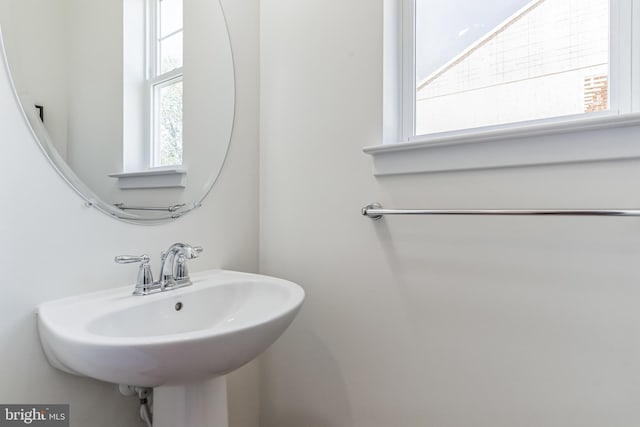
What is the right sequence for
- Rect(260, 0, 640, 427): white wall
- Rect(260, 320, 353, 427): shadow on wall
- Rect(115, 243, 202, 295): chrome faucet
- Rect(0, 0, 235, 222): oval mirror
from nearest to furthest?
1. Rect(260, 0, 640, 427): white wall
2. Rect(0, 0, 235, 222): oval mirror
3. Rect(115, 243, 202, 295): chrome faucet
4. Rect(260, 320, 353, 427): shadow on wall

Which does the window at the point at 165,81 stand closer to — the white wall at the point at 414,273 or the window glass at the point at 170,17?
the window glass at the point at 170,17

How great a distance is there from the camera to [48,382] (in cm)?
85

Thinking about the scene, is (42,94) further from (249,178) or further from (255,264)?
(255,264)

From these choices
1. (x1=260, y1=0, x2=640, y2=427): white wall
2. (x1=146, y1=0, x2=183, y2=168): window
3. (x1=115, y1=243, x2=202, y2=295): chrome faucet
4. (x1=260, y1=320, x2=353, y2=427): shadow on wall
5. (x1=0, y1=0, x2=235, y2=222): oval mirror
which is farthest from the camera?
(x1=260, y1=320, x2=353, y2=427): shadow on wall

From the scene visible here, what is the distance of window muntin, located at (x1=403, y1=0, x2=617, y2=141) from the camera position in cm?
84

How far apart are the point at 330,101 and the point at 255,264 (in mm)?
694

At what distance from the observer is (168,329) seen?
936 mm

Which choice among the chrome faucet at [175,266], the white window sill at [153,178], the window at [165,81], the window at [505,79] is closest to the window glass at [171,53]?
the window at [165,81]

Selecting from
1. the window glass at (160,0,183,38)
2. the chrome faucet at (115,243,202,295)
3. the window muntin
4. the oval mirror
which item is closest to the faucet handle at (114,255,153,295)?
the chrome faucet at (115,243,202,295)

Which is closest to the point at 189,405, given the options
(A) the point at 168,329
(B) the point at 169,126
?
(A) the point at 168,329

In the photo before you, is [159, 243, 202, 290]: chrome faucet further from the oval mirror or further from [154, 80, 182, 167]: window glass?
[154, 80, 182, 167]: window glass

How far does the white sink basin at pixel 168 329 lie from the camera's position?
61cm

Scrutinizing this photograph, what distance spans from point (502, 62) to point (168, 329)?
117 cm

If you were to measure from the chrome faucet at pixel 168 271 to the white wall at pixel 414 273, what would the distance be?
0.40 metres
